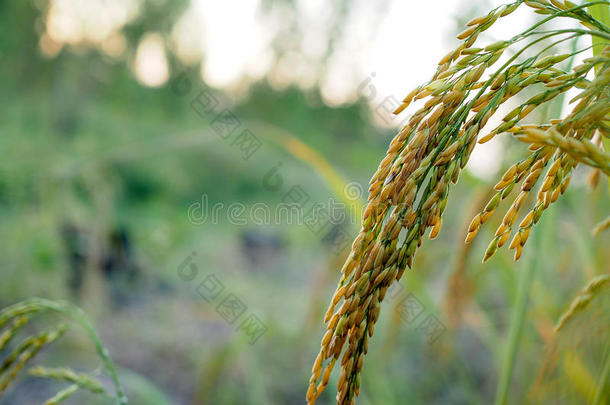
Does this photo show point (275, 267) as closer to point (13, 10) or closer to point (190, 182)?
point (190, 182)

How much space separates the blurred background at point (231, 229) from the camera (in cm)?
119

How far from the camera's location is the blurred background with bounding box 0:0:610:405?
119 centimetres

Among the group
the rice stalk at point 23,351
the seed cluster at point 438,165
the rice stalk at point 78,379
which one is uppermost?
the rice stalk at point 23,351

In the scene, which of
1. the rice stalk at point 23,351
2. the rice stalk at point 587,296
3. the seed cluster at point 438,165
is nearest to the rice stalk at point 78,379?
the rice stalk at point 23,351

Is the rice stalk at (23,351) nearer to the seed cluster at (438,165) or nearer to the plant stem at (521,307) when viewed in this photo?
the seed cluster at (438,165)

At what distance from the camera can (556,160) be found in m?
0.33

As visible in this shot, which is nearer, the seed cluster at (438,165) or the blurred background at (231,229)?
the seed cluster at (438,165)

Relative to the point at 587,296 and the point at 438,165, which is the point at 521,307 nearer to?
the point at 587,296

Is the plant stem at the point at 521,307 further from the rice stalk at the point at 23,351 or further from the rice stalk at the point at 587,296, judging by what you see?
the rice stalk at the point at 23,351

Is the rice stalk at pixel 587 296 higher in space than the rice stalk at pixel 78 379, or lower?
lower

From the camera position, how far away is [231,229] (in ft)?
14.6

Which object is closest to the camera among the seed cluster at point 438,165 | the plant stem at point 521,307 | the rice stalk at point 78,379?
the seed cluster at point 438,165

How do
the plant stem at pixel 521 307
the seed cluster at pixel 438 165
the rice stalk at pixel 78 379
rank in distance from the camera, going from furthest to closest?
1. the plant stem at pixel 521 307
2. the rice stalk at pixel 78 379
3. the seed cluster at pixel 438 165

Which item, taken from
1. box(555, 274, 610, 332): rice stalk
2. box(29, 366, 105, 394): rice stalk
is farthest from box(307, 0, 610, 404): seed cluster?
box(29, 366, 105, 394): rice stalk
